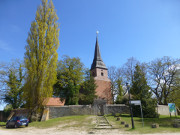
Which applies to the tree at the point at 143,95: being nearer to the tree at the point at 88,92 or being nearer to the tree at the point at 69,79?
the tree at the point at 88,92

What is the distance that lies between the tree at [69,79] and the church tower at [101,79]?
610 centimetres

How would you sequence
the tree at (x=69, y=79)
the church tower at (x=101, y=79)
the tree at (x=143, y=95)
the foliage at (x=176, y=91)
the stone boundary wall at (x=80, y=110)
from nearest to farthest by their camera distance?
the tree at (x=143, y=95) < the stone boundary wall at (x=80, y=110) < the foliage at (x=176, y=91) < the tree at (x=69, y=79) < the church tower at (x=101, y=79)

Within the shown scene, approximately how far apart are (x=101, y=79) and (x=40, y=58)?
22004 mm

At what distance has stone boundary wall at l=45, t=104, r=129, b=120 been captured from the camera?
65.3 feet

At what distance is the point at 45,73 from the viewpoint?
17.9m

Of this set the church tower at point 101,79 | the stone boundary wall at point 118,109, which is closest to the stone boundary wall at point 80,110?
the stone boundary wall at point 118,109

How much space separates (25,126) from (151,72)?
2473cm

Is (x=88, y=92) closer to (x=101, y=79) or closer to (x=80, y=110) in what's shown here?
(x=101, y=79)

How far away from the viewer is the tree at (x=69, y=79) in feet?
94.4

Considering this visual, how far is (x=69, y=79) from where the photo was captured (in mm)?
30344

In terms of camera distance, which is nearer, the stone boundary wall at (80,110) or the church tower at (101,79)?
the stone boundary wall at (80,110)

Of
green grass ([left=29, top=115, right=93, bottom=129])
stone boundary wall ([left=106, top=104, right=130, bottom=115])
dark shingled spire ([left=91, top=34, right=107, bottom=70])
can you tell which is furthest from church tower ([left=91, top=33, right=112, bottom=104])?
green grass ([left=29, top=115, right=93, bottom=129])

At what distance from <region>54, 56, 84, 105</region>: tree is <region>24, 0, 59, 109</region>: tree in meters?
10.7

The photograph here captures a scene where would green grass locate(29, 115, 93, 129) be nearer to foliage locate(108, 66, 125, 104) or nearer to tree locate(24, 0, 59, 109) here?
tree locate(24, 0, 59, 109)
